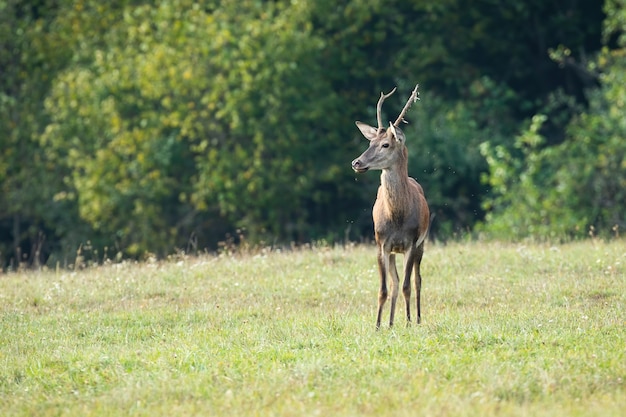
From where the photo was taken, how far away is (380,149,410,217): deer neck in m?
11.3

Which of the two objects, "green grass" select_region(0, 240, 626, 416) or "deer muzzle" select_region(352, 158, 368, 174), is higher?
"deer muzzle" select_region(352, 158, 368, 174)

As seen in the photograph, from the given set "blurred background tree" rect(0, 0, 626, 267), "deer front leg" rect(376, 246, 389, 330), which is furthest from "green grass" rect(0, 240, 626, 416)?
"blurred background tree" rect(0, 0, 626, 267)

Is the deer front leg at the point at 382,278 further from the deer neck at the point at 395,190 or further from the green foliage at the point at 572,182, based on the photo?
the green foliage at the point at 572,182

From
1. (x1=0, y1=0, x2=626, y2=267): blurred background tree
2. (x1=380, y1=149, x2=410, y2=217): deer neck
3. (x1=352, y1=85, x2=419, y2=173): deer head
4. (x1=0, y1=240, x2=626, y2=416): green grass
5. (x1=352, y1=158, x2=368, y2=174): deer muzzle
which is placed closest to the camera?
(x1=0, y1=240, x2=626, y2=416): green grass

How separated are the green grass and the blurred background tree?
32.7 ft

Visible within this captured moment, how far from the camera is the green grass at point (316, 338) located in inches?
329

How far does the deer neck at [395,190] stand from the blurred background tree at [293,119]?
12.6m

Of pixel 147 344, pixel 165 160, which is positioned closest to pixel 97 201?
pixel 165 160

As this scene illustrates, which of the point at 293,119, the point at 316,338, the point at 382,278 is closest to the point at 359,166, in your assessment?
the point at 382,278

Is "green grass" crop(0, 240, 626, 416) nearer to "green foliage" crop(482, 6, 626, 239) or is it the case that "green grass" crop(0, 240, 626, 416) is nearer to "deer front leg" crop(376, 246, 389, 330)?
"deer front leg" crop(376, 246, 389, 330)

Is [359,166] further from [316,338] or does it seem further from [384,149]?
[316,338]

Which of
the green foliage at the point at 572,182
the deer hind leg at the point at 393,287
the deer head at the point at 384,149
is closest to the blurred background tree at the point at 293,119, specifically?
the green foliage at the point at 572,182

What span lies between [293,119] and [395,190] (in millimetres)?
15398

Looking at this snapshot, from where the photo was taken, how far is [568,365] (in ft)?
29.3
